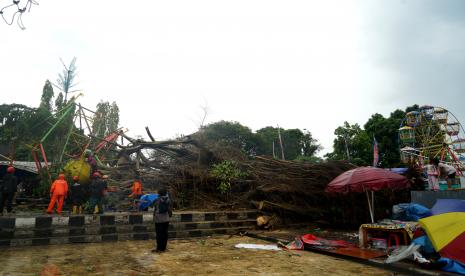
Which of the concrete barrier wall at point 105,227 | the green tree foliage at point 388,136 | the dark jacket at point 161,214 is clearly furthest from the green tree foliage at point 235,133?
the dark jacket at point 161,214

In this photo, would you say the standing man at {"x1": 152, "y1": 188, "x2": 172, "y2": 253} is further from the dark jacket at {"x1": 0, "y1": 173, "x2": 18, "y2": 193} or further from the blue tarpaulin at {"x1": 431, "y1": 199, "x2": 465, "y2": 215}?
the blue tarpaulin at {"x1": 431, "y1": 199, "x2": 465, "y2": 215}

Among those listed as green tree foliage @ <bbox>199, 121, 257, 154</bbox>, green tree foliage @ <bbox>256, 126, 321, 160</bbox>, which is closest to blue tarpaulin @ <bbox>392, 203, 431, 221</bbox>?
green tree foliage @ <bbox>199, 121, 257, 154</bbox>

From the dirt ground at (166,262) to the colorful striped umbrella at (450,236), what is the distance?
1115 mm

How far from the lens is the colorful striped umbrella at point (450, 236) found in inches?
195

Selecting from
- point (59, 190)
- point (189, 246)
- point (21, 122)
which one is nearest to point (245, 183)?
point (189, 246)

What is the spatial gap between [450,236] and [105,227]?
8.39 m

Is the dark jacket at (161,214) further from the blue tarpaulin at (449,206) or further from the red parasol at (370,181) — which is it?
the blue tarpaulin at (449,206)

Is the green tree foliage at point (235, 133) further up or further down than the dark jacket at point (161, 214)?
further up

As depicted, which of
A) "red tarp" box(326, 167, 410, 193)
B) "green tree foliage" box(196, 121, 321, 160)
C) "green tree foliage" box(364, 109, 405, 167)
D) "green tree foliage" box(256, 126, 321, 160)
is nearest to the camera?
"red tarp" box(326, 167, 410, 193)

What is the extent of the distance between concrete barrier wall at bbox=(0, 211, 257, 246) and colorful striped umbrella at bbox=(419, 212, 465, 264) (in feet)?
21.9

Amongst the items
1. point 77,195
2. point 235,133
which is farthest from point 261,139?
point 77,195

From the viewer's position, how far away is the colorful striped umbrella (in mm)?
4961

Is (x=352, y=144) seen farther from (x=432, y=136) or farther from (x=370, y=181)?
(x=370, y=181)

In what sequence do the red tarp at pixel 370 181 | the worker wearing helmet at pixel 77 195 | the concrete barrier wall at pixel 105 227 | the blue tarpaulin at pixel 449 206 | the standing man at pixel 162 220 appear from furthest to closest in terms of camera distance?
the worker wearing helmet at pixel 77 195, the concrete barrier wall at pixel 105 227, the standing man at pixel 162 220, the red tarp at pixel 370 181, the blue tarpaulin at pixel 449 206
